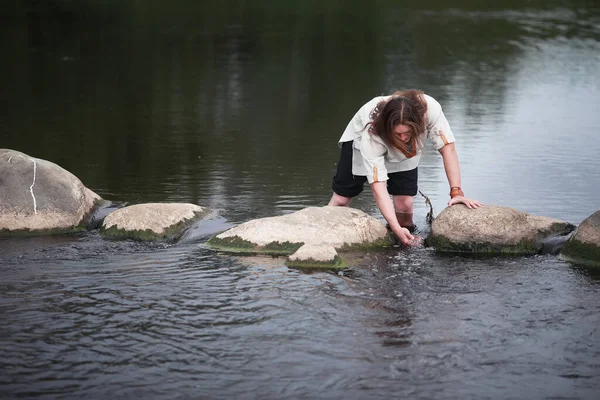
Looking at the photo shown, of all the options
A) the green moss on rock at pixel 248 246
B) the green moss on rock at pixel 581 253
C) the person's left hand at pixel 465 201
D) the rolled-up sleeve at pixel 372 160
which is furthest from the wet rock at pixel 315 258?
the green moss on rock at pixel 581 253

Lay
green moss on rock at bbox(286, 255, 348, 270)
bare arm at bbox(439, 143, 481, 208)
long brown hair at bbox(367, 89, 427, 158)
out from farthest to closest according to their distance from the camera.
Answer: bare arm at bbox(439, 143, 481, 208) → green moss on rock at bbox(286, 255, 348, 270) → long brown hair at bbox(367, 89, 427, 158)

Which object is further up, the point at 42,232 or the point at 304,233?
the point at 304,233

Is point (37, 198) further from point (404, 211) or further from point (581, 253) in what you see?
point (581, 253)

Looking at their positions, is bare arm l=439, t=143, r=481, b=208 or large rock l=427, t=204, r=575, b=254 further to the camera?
large rock l=427, t=204, r=575, b=254

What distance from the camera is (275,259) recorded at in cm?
814

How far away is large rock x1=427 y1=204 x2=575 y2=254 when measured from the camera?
27.6 feet

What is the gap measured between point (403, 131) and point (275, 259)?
1.67 m

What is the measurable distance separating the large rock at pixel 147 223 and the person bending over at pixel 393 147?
1649mm

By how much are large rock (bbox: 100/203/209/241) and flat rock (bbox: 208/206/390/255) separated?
50 centimetres

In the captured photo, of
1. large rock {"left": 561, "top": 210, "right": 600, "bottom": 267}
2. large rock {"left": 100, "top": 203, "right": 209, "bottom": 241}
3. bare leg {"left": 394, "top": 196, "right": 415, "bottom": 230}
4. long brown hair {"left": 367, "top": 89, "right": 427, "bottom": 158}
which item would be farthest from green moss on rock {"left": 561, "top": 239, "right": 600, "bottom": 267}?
large rock {"left": 100, "top": 203, "right": 209, "bottom": 241}

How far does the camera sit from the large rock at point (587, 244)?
8.06m

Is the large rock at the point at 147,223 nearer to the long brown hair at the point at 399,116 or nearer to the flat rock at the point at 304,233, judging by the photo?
the flat rock at the point at 304,233

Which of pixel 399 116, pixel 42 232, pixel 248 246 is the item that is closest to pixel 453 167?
pixel 399 116

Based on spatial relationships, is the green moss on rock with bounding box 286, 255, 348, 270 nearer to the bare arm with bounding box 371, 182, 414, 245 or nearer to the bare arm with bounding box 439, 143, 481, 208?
the bare arm with bounding box 371, 182, 414, 245
